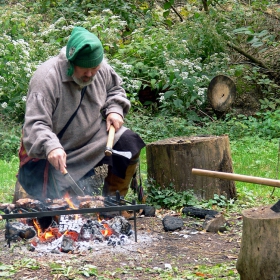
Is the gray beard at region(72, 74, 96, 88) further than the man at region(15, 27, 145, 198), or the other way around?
the gray beard at region(72, 74, 96, 88)

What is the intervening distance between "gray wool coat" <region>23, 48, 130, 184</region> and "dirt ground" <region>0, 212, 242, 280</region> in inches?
30.7

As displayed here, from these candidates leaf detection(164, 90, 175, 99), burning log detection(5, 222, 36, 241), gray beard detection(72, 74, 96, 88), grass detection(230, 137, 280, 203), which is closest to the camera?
burning log detection(5, 222, 36, 241)

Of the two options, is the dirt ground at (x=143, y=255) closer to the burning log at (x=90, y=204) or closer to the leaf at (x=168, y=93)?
the burning log at (x=90, y=204)

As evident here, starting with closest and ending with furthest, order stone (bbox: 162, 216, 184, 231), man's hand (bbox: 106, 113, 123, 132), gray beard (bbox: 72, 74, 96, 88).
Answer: gray beard (bbox: 72, 74, 96, 88) → stone (bbox: 162, 216, 184, 231) → man's hand (bbox: 106, 113, 123, 132)

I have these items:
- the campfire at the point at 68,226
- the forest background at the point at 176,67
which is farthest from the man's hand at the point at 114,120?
the forest background at the point at 176,67

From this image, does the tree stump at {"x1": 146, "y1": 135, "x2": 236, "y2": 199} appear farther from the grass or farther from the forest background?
the forest background

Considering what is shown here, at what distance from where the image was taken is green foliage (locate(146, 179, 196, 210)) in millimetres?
5547

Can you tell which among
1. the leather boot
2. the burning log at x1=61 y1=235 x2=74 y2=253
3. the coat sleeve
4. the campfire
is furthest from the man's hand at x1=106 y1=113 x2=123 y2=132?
the burning log at x1=61 y1=235 x2=74 y2=253

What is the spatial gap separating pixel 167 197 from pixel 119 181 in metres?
0.66

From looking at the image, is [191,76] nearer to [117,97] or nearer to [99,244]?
[117,97]

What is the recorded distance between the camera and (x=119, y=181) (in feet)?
17.1

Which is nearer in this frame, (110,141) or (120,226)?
(120,226)

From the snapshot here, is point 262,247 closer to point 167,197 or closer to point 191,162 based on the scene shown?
point 191,162

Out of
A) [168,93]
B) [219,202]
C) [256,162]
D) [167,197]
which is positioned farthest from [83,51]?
[168,93]
